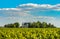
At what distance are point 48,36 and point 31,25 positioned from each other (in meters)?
19.9

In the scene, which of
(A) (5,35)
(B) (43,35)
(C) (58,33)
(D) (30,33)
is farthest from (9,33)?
(C) (58,33)

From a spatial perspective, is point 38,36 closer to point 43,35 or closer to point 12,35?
point 43,35

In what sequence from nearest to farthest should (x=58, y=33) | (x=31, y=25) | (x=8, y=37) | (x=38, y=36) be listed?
(x=8, y=37), (x=38, y=36), (x=58, y=33), (x=31, y=25)

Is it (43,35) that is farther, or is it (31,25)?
(31,25)

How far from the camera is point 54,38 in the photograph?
60.8 ft

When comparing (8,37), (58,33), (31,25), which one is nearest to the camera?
(8,37)

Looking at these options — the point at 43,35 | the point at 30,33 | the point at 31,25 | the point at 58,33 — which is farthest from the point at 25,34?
the point at 31,25

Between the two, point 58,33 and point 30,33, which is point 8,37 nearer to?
point 30,33

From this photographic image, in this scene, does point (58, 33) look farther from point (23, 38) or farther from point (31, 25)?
point (31, 25)

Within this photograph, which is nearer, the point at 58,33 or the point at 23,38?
the point at 23,38

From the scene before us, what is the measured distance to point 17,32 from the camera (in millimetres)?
17859

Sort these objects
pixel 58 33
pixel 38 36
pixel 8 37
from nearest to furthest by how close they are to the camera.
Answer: pixel 8 37
pixel 38 36
pixel 58 33

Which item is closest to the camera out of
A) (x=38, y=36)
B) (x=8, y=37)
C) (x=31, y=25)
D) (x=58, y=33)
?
(x=8, y=37)

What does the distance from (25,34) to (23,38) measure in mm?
967
